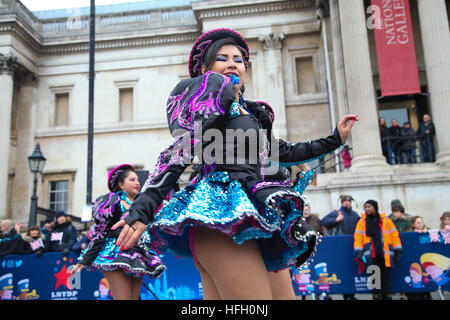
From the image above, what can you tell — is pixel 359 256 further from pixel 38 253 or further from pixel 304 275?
pixel 38 253

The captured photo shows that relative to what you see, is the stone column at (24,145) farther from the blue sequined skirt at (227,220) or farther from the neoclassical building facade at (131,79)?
the blue sequined skirt at (227,220)

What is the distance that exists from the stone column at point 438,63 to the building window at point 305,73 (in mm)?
8048

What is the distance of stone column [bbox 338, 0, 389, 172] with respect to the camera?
1435 cm

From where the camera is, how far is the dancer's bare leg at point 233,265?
1873 mm

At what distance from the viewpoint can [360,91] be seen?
15.4 meters

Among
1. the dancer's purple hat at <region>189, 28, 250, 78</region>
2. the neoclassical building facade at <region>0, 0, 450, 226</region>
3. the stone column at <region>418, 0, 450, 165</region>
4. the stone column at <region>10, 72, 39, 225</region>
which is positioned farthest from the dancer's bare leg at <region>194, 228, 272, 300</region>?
the stone column at <region>10, 72, 39, 225</region>

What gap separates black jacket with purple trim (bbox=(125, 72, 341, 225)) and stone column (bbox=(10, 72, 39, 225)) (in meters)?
24.7

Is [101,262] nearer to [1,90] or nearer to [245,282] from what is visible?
[245,282]

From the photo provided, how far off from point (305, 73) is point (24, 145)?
1701 cm

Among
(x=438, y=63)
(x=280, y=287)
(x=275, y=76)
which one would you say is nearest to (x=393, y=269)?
(x=280, y=287)

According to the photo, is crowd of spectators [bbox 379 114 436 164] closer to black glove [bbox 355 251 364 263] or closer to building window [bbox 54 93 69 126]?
black glove [bbox 355 251 364 263]

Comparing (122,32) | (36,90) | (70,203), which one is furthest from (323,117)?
(36,90)

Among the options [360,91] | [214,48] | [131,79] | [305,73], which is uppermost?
[131,79]

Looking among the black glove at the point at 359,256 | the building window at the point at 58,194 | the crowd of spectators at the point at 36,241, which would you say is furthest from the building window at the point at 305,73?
the black glove at the point at 359,256
